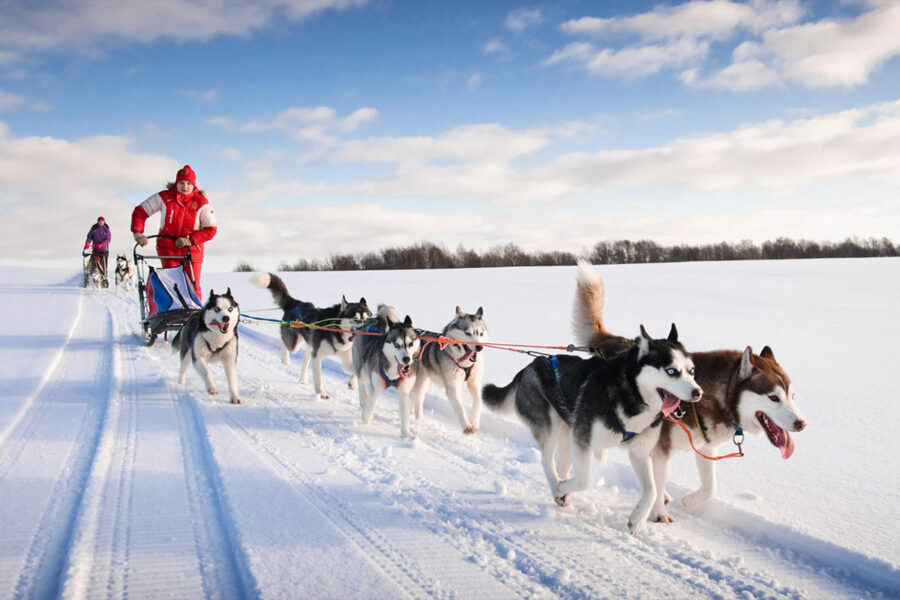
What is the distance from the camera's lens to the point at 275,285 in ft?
23.7

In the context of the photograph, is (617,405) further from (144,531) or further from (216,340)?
(216,340)

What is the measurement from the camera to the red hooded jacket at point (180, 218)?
6738mm

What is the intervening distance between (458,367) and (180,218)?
4486mm

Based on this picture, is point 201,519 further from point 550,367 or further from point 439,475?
point 550,367

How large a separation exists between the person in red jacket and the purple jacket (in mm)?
11642

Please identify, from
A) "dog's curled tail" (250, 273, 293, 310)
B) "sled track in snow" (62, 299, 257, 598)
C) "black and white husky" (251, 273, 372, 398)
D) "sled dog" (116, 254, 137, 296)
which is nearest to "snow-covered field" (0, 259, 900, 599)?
"sled track in snow" (62, 299, 257, 598)

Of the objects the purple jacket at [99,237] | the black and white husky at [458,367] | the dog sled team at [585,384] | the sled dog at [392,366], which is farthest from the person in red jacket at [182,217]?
the purple jacket at [99,237]

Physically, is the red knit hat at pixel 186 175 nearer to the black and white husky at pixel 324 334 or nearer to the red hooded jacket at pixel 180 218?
the red hooded jacket at pixel 180 218

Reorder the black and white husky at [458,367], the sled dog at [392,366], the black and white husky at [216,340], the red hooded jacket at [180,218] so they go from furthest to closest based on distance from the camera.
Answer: the red hooded jacket at [180,218] < the black and white husky at [216,340] < the black and white husky at [458,367] < the sled dog at [392,366]

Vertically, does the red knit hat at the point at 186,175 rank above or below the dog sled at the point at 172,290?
above

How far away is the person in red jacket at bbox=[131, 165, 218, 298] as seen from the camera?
22.1 feet

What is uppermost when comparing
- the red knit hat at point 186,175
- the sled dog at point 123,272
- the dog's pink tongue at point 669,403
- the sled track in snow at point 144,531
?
the red knit hat at point 186,175

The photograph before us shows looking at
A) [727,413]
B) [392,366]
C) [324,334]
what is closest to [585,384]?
[727,413]

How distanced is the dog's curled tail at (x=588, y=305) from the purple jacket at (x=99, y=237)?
17024 mm
